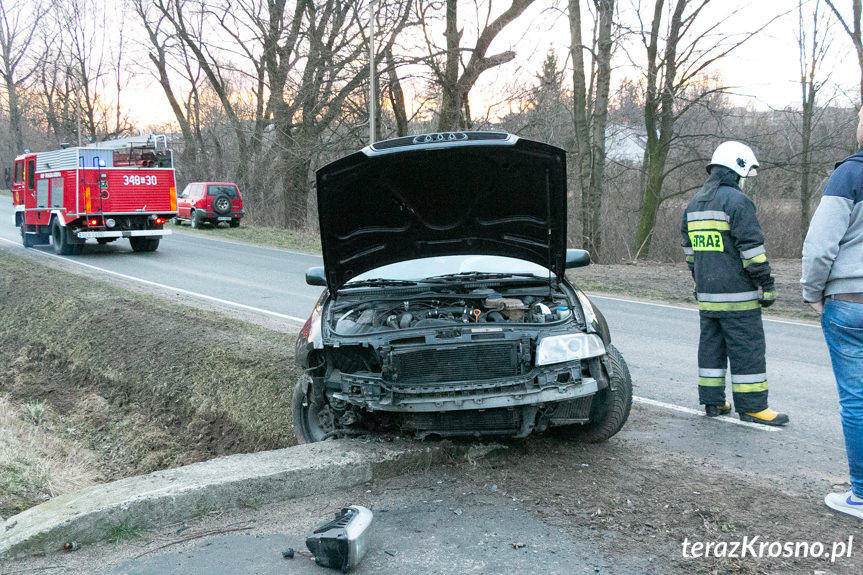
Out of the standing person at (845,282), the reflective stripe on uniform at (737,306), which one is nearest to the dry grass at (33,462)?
the standing person at (845,282)

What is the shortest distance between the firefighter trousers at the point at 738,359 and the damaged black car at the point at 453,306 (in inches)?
45.4

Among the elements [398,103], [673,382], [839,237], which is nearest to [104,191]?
[398,103]

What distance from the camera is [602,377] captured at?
4098 millimetres

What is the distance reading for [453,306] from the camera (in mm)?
4664

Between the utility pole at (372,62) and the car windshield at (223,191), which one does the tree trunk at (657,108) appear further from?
the car windshield at (223,191)

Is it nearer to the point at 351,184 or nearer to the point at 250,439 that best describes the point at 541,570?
the point at 351,184

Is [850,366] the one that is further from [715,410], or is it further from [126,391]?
[126,391]

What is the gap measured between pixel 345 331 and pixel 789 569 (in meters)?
2.60

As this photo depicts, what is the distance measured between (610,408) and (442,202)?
1.73m

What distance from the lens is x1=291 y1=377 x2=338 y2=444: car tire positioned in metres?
4.66

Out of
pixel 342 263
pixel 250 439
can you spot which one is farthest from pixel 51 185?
pixel 342 263

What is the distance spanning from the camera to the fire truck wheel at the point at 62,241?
17.0 metres

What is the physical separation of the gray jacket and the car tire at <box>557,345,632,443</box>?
48.5 inches

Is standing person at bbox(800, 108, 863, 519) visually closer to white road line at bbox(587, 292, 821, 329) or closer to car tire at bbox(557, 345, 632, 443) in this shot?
car tire at bbox(557, 345, 632, 443)
